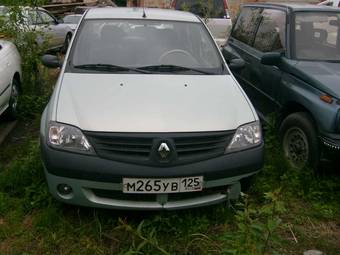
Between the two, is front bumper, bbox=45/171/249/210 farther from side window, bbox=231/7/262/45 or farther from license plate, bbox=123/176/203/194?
side window, bbox=231/7/262/45

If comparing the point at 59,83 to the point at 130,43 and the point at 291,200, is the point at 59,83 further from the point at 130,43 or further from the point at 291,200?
the point at 291,200

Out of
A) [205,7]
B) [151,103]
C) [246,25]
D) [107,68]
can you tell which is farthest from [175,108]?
[205,7]

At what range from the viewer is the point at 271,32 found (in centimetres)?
555

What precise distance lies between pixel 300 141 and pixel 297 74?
0.71m

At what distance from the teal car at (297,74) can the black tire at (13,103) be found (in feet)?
9.69

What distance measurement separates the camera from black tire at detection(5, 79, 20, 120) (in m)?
5.93

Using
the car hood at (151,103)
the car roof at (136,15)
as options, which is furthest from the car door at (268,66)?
the car hood at (151,103)

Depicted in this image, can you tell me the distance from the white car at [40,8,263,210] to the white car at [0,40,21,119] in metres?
1.75

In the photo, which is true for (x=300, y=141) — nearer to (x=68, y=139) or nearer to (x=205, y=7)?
(x=68, y=139)

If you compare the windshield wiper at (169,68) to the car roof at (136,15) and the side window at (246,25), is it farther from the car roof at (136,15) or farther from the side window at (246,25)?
the side window at (246,25)

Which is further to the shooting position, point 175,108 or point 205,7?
point 205,7

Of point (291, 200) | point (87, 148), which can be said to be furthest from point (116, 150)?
point (291, 200)

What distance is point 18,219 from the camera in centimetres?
356

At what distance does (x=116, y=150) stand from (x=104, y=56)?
1447mm
